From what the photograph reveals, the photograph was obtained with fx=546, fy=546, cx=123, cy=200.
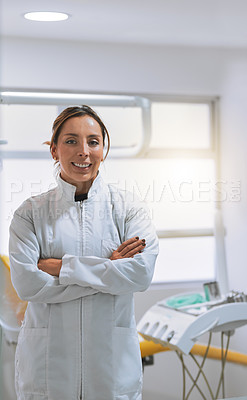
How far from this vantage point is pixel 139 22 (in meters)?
1.93

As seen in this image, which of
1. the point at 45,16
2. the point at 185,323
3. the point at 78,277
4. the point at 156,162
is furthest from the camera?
the point at 185,323

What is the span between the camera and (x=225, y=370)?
2.07 metres

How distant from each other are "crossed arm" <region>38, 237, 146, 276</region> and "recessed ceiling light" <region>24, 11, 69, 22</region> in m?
0.78

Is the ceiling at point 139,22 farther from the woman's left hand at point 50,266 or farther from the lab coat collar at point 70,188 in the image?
the woman's left hand at point 50,266

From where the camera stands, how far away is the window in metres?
1.80

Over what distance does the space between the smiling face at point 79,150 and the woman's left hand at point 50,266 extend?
24 centimetres

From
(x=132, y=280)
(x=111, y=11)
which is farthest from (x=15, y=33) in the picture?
(x=132, y=280)

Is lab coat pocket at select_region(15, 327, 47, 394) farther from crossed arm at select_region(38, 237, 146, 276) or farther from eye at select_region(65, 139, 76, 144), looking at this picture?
eye at select_region(65, 139, 76, 144)

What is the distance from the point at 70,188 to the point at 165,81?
1.77ft

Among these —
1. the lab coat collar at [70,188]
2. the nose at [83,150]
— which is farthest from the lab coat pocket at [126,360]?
the nose at [83,150]

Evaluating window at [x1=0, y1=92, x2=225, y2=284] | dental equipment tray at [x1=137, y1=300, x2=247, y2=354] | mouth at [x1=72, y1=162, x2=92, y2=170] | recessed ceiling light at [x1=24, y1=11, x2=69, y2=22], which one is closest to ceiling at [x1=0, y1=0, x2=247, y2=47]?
recessed ceiling light at [x1=24, y1=11, x2=69, y2=22]

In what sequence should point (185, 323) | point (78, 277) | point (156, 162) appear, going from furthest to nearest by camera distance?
point (185, 323)
point (156, 162)
point (78, 277)

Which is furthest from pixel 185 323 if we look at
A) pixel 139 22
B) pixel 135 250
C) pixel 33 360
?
pixel 139 22

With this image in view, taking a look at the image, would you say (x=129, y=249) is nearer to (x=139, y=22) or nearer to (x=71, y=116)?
(x=71, y=116)
